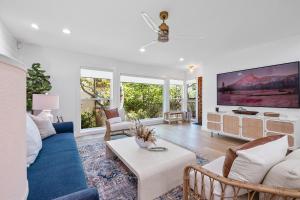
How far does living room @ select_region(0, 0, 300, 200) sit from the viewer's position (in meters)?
0.96

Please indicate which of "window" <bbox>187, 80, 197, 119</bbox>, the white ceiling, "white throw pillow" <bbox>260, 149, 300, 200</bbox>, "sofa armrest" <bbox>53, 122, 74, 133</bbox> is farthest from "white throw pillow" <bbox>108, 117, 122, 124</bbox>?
"window" <bbox>187, 80, 197, 119</bbox>

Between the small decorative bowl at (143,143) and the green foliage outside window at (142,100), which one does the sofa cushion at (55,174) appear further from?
the green foliage outside window at (142,100)

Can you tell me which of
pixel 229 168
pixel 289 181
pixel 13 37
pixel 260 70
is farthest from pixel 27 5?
pixel 260 70

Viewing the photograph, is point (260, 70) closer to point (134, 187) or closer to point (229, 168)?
point (229, 168)

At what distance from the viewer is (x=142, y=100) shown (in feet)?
20.0

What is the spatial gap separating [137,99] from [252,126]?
3.85m

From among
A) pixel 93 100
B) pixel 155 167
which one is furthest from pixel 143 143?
pixel 93 100

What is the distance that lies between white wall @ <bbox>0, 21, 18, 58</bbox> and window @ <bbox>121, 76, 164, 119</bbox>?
9.62ft

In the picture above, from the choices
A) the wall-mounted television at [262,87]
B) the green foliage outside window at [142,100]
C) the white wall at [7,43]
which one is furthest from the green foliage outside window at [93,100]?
the wall-mounted television at [262,87]

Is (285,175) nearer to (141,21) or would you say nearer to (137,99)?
(141,21)

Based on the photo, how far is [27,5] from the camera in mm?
2152

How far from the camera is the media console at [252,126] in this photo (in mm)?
2818

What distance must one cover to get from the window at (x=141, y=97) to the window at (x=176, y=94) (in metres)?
0.56

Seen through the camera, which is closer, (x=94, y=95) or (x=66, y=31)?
(x=66, y=31)
